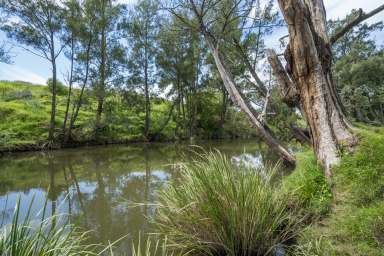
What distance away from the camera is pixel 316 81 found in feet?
12.5

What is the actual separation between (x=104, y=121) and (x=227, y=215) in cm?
1764

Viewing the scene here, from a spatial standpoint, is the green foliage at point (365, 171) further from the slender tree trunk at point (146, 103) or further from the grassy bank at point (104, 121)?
the slender tree trunk at point (146, 103)

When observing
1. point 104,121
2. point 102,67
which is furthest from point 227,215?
point 102,67

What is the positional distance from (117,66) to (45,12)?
18.8ft

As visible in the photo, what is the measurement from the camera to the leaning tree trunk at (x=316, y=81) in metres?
3.55

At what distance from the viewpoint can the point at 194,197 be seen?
2.79 metres

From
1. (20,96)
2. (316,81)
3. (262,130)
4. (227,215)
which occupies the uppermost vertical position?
(20,96)

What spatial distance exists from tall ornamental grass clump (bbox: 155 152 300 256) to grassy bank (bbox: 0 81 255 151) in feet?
37.3

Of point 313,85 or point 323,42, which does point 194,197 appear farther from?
point 323,42

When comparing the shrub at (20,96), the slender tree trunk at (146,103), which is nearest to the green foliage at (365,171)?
the slender tree trunk at (146,103)

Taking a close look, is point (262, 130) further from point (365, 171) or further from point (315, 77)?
point (365, 171)

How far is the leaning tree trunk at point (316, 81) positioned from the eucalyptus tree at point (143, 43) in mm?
18218

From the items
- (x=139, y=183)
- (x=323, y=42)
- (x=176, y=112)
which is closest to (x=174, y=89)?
(x=176, y=112)

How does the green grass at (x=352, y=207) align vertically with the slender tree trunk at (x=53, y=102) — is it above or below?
below
